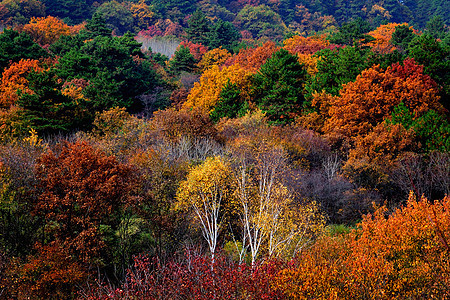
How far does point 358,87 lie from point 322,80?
22.2 ft

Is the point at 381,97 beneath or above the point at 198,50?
beneath

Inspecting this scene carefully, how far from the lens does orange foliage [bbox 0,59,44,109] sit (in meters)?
36.2

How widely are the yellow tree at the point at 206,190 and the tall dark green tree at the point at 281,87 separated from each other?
18744 millimetres

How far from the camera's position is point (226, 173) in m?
23.3

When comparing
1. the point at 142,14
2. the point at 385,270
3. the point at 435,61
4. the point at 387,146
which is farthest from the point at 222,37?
the point at 385,270

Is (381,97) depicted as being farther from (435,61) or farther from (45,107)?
(45,107)

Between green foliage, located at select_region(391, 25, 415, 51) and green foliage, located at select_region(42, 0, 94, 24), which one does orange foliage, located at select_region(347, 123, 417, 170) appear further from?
green foliage, located at select_region(42, 0, 94, 24)

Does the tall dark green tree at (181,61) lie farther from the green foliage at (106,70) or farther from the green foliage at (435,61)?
the green foliage at (435,61)

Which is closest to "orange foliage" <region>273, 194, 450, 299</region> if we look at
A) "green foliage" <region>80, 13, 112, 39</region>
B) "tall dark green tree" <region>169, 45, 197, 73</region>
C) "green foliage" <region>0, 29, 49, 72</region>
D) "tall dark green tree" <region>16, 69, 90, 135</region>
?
"tall dark green tree" <region>16, 69, 90, 135</region>

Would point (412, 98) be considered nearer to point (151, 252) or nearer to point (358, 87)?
point (358, 87)

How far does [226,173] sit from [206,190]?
203 cm

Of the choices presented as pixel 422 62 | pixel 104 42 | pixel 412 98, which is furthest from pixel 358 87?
pixel 104 42

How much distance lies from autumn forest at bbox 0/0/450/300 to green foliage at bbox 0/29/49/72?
0.67ft

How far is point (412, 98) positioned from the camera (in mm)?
33156
